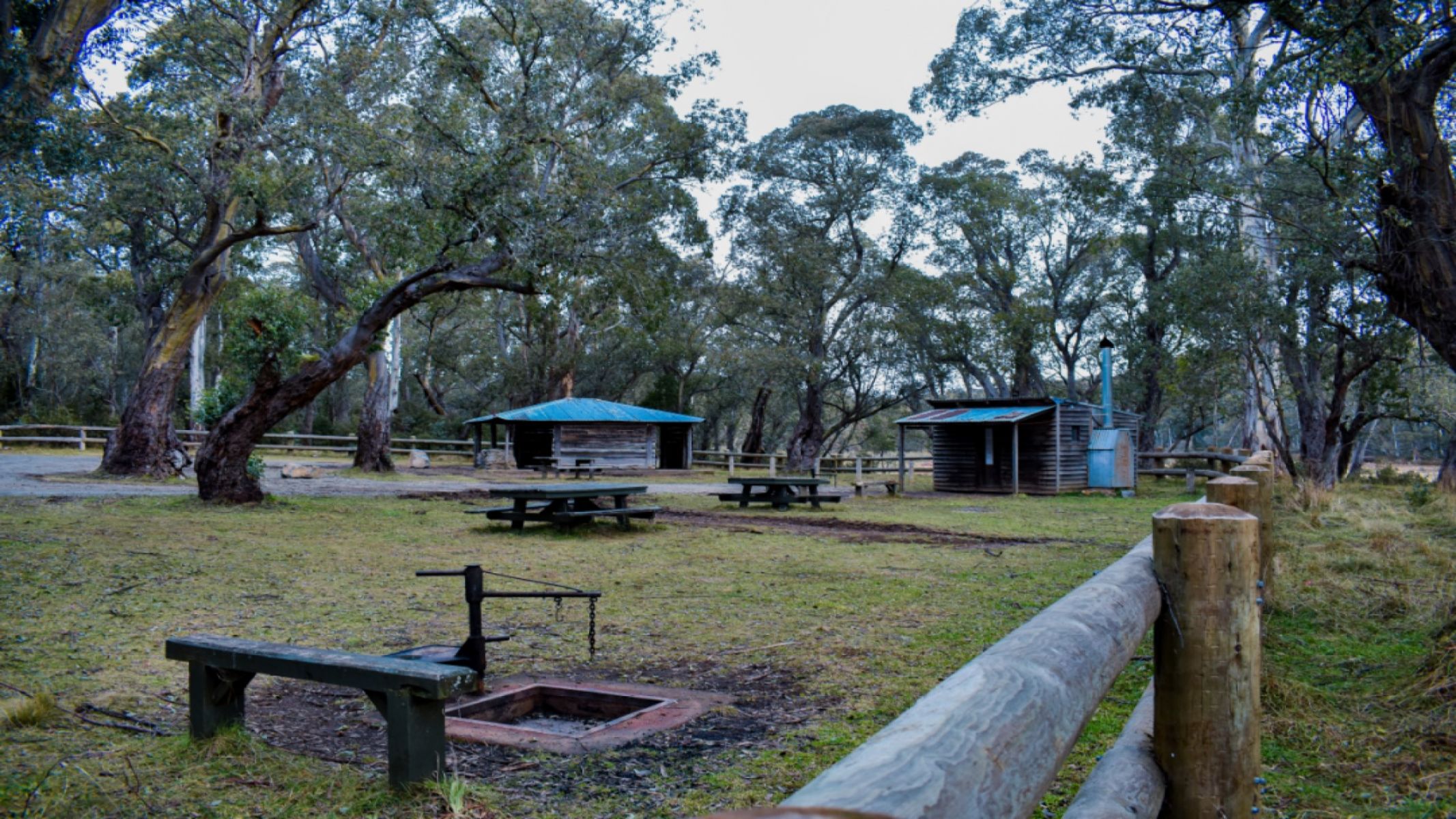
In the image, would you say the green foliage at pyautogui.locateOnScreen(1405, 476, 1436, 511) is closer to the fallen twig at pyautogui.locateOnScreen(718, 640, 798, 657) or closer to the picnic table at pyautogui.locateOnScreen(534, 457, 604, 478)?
the fallen twig at pyautogui.locateOnScreen(718, 640, 798, 657)

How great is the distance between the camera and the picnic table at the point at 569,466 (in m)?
33.8

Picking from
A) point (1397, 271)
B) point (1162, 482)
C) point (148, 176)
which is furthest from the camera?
point (1162, 482)

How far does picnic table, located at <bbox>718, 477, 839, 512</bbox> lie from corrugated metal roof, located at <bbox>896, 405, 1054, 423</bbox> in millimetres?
8122

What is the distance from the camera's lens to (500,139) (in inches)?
738

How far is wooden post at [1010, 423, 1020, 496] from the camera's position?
26.7m

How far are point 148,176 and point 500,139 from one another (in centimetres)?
1207

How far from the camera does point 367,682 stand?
3701 millimetres

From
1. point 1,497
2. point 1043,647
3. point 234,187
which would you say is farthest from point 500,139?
point 1043,647

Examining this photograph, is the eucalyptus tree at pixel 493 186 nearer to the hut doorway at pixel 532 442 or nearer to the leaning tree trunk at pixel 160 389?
the leaning tree trunk at pixel 160 389

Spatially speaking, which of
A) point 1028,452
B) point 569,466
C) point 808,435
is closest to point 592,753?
point 1028,452

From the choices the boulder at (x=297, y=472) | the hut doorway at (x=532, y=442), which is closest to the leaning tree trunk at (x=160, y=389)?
the boulder at (x=297, y=472)

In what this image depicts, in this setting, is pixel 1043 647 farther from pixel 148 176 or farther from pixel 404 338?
pixel 404 338

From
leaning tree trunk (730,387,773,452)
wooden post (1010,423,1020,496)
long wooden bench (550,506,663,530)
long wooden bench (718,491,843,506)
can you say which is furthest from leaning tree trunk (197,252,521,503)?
leaning tree trunk (730,387,773,452)

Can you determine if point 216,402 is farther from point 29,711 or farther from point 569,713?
point 569,713
